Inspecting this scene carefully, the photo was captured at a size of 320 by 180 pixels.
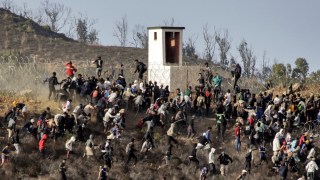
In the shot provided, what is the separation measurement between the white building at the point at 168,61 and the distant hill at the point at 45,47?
24085 millimetres

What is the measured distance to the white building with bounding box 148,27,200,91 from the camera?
140 feet

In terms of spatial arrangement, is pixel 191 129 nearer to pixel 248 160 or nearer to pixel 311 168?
pixel 248 160

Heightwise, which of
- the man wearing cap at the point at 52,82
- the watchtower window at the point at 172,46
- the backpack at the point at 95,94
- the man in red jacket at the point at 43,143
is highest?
the watchtower window at the point at 172,46

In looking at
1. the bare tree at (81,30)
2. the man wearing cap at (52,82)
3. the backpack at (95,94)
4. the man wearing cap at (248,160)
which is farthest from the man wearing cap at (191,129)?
the bare tree at (81,30)

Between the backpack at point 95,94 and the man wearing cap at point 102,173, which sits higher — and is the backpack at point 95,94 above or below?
above

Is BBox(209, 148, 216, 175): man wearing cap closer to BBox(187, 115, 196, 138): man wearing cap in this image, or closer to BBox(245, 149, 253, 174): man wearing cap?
BBox(245, 149, 253, 174): man wearing cap

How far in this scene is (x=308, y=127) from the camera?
37375 mm

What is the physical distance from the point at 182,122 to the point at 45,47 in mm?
38869

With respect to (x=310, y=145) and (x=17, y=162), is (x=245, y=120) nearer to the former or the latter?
(x=310, y=145)

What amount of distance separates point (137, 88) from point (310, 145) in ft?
33.5

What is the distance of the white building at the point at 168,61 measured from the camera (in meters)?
42.8

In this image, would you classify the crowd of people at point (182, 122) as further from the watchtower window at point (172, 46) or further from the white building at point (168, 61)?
the watchtower window at point (172, 46)

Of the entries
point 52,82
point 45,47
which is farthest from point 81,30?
point 52,82

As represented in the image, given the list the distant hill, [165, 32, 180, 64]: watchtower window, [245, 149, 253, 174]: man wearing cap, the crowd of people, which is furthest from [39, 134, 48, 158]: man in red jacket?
the distant hill
